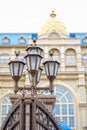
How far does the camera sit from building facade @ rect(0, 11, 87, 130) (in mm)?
28828

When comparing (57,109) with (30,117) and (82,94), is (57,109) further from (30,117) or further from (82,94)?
(30,117)

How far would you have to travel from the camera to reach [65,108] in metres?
29.0

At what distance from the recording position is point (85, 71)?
30.1 m

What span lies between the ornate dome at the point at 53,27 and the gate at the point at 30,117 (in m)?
26.3

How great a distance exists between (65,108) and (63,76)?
10.4ft

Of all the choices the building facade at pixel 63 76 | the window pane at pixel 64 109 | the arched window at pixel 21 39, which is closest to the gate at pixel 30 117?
the building facade at pixel 63 76

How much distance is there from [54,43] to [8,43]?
6.34 meters

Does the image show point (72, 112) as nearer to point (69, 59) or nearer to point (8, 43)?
point (69, 59)

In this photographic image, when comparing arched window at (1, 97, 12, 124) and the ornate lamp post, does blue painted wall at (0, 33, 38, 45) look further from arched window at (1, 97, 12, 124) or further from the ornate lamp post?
the ornate lamp post

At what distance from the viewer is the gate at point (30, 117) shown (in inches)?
258

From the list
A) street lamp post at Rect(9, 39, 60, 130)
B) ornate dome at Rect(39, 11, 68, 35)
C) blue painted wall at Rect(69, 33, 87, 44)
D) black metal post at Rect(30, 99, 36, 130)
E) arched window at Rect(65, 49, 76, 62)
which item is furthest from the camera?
blue painted wall at Rect(69, 33, 87, 44)

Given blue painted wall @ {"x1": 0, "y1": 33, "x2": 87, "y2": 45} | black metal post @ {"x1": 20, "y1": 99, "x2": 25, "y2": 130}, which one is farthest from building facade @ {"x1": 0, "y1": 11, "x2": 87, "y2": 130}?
black metal post @ {"x1": 20, "y1": 99, "x2": 25, "y2": 130}

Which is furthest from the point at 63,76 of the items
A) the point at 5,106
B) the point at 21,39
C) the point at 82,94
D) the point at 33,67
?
the point at 33,67

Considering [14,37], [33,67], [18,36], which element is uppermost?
[18,36]
